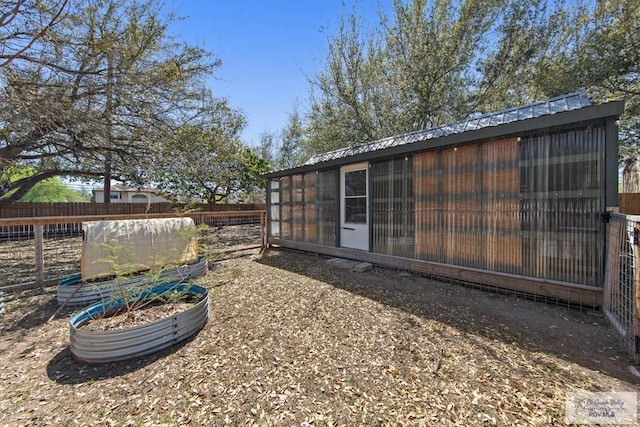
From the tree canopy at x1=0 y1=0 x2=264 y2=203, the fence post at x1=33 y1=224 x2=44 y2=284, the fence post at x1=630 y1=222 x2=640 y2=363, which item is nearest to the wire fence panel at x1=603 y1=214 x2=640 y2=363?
the fence post at x1=630 y1=222 x2=640 y2=363

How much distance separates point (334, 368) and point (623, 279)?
9.62 feet

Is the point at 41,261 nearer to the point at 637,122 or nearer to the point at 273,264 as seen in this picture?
the point at 273,264

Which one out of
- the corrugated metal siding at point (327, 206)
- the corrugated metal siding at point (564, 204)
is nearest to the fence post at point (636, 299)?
the corrugated metal siding at point (564, 204)

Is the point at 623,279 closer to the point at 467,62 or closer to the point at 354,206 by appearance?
the point at 354,206

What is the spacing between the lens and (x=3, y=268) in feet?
17.9

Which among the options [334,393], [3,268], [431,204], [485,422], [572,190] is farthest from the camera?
[3,268]

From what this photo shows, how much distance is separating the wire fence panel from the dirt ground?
170 millimetres

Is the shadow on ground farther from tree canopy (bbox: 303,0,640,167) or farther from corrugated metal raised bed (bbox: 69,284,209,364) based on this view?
tree canopy (bbox: 303,0,640,167)

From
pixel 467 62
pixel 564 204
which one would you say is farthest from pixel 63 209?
pixel 467 62

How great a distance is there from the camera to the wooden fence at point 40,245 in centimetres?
404

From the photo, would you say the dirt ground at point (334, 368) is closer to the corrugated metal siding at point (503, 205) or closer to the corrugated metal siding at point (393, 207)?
the corrugated metal siding at point (503, 205)

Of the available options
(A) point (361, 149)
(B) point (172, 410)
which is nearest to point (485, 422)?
(B) point (172, 410)

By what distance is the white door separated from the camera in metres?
5.54

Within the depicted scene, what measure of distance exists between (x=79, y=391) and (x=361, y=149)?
5.69 m
